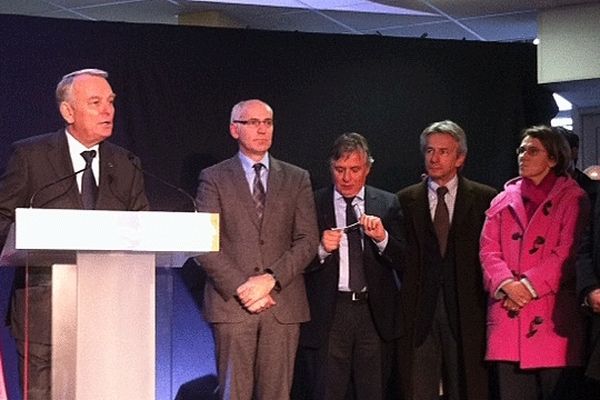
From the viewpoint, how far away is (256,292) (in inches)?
177

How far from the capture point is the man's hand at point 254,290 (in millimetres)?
4500

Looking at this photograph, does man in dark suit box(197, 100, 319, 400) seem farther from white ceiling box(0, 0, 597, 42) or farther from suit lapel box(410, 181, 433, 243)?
white ceiling box(0, 0, 597, 42)

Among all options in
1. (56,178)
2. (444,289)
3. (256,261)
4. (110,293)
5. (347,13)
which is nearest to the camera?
(110,293)

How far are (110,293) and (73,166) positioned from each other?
102 cm

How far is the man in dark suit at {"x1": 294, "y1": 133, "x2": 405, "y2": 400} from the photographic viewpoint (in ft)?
16.1

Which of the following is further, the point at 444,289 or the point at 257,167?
the point at 444,289

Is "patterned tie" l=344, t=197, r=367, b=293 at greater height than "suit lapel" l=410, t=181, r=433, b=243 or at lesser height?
lesser

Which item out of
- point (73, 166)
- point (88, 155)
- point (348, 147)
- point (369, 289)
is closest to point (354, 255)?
point (369, 289)

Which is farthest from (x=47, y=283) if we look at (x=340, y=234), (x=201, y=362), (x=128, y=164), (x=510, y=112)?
(x=510, y=112)

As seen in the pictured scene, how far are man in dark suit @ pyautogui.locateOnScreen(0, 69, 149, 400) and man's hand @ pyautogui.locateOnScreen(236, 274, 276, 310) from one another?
841mm

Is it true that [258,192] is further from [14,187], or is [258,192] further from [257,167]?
[14,187]

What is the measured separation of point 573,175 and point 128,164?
2572 mm

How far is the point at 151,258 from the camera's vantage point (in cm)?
287

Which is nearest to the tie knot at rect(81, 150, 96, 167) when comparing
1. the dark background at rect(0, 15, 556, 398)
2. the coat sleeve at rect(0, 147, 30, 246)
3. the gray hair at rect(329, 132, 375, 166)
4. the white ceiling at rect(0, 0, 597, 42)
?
the coat sleeve at rect(0, 147, 30, 246)
